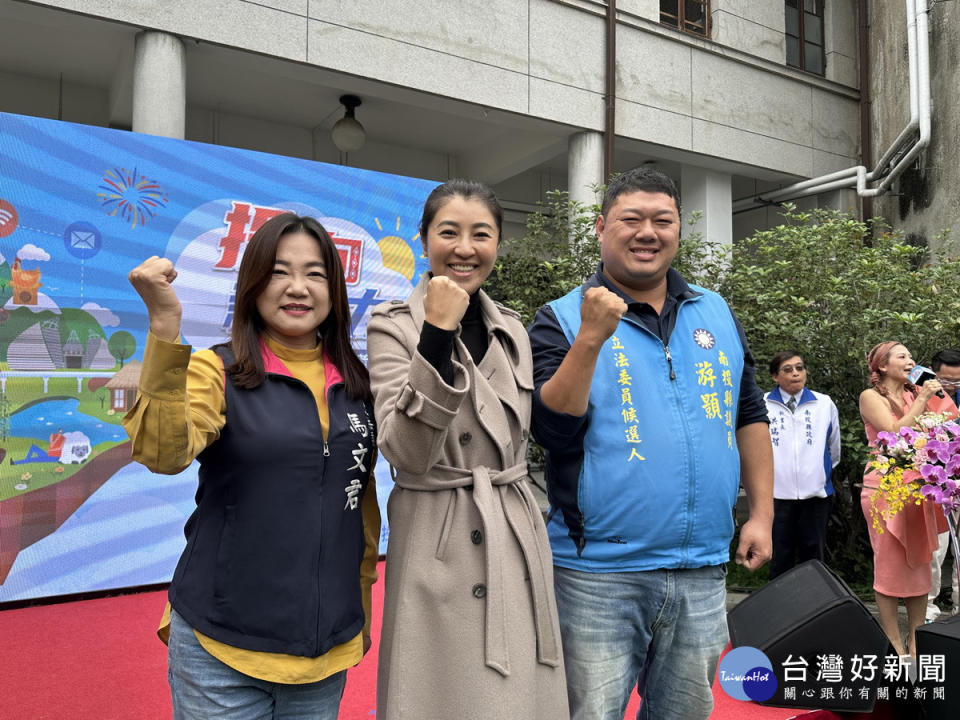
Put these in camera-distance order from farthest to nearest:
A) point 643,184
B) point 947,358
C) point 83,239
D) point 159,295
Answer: point 947,358 → point 83,239 → point 643,184 → point 159,295

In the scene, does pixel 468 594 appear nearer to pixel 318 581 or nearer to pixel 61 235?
pixel 318 581

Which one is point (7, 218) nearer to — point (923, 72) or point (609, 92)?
point (609, 92)

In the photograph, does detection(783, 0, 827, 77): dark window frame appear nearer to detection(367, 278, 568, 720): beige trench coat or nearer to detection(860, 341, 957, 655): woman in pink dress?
detection(860, 341, 957, 655): woman in pink dress

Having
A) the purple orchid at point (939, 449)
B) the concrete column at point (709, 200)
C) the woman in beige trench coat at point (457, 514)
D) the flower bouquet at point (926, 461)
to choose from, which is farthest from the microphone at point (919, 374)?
the concrete column at point (709, 200)

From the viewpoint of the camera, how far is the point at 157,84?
5.73m

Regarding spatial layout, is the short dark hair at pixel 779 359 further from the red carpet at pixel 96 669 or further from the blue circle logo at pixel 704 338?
the blue circle logo at pixel 704 338

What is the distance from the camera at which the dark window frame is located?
9.66 m

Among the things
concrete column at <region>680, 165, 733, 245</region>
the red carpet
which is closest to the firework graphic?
the red carpet

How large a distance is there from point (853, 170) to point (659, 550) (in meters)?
9.15

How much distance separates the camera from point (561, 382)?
1654mm

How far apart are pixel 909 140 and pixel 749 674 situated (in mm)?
7825

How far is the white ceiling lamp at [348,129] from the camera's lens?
749 cm

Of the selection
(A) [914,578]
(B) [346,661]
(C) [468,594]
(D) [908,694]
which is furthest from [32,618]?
(A) [914,578]

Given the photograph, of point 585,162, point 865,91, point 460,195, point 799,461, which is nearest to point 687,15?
point 585,162
